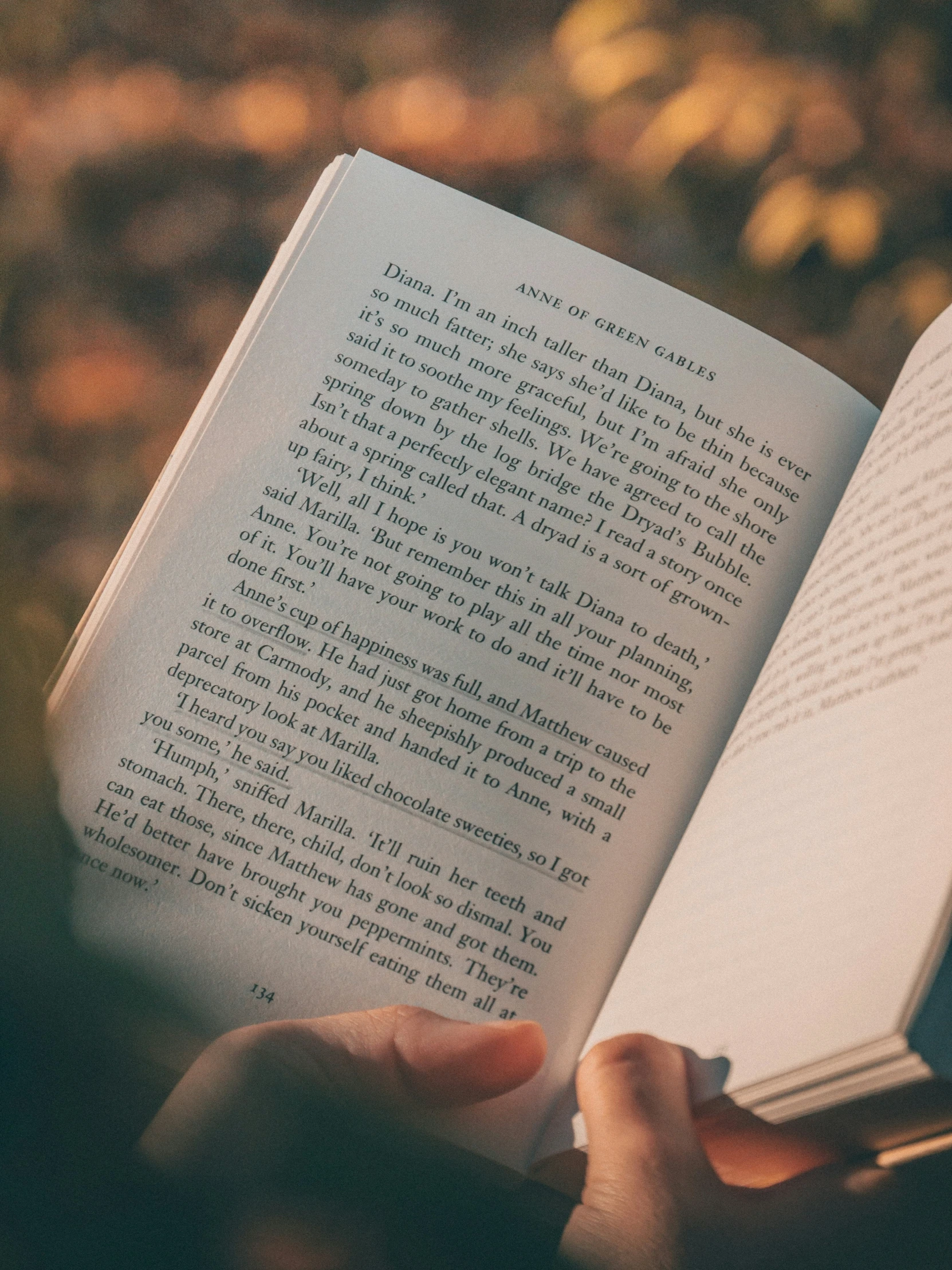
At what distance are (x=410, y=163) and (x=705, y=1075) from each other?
93 centimetres

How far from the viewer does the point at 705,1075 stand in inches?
17.7

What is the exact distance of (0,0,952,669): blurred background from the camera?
918 millimetres

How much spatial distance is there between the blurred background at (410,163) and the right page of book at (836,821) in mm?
399

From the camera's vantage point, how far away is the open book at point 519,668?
1.57ft

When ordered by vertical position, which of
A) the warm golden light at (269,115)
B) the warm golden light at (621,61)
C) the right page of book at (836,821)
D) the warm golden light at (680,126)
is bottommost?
the right page of book at (836,821)

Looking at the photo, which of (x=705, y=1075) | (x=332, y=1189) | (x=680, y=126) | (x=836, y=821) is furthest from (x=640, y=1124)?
(x=680, y=126)

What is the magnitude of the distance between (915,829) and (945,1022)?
0.08 metres

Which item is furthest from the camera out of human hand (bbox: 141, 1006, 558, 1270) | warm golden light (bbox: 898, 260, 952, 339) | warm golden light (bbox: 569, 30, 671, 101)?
warm golden light (bbox: 569, 30, 671, 101)

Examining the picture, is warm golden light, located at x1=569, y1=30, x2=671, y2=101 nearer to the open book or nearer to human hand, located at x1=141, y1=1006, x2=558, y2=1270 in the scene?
the open book

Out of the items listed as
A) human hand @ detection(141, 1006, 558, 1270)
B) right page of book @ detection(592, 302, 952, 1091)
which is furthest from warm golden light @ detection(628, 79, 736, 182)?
human hand @ detection(141, 1006, 558, 1270)

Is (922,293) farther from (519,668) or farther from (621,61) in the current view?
(519,668)

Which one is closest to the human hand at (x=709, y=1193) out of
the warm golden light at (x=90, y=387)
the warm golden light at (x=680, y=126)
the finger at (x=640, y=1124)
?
the finger at (x=640, y=1124)

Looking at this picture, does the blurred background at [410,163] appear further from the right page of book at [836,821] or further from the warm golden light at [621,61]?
the right page of book at [836,821]

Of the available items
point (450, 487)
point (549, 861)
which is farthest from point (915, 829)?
point (450, 487)
